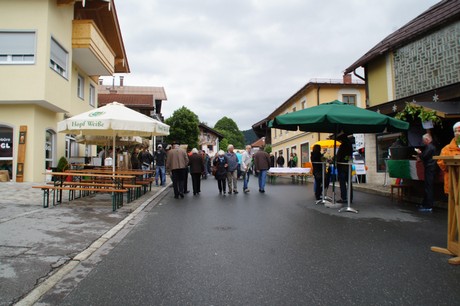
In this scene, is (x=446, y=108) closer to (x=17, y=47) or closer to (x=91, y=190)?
(x=91, y=190)

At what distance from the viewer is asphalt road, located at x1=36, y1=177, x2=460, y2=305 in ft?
10.7

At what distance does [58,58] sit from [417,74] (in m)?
14.9

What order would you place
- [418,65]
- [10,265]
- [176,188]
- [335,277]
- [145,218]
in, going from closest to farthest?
[335,277]
[10,265]
[145,218]
[176,188]
[418,65]

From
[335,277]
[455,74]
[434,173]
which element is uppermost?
[455,74]

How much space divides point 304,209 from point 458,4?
30.6 ft

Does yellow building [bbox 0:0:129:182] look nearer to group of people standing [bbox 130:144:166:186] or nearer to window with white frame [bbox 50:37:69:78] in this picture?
window with white frame [bbox 50:37:69:78]

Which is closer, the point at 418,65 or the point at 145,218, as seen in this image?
the point at 145,218

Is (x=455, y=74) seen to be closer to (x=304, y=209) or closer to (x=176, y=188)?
(x=304, y=209)

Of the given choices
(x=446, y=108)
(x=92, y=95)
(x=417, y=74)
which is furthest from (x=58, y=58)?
(x=417, y=74)

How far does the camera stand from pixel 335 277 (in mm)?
3770

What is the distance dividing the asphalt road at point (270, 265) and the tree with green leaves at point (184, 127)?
42468 millimetres

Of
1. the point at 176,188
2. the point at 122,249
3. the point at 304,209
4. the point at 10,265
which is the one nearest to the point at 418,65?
the point at 304,209

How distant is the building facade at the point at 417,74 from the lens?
10117mm

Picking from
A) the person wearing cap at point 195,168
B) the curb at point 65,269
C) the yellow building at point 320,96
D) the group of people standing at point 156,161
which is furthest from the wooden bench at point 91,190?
the yellow building at point 320,96
